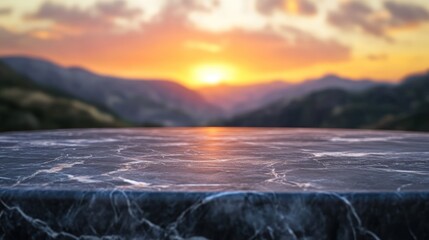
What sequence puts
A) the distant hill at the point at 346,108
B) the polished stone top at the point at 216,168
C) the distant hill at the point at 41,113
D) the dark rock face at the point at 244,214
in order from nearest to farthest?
1. the dark rock face at the point at 244,214
2. the polished stone top at the point at 216,168
3. the distant hill at the point at 41,113
4. the distant hill at the point at 346,108

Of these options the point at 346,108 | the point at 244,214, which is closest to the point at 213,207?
the point at 244,214

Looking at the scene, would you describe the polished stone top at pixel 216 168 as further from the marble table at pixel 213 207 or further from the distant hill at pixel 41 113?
the distant hill at pixel 41 113

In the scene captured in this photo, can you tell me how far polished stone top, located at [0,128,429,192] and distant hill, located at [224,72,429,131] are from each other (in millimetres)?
21292

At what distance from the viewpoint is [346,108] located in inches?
1046

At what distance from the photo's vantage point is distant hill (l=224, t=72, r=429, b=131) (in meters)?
25.0

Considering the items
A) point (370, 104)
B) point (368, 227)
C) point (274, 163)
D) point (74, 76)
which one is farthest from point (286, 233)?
point (74, 76)

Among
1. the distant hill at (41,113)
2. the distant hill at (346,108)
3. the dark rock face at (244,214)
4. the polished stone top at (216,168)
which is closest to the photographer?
the dark rock face at (244,214)

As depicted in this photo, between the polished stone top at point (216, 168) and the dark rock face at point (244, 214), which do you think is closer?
the dark rock face at point (244, 214)

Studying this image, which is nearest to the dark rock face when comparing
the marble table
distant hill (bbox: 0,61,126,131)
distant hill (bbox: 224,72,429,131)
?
the marble table

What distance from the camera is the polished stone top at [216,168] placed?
1422mm

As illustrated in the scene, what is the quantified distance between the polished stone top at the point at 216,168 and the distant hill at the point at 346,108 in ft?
69.9

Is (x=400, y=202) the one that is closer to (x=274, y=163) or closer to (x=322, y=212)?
(x=322, y=212)

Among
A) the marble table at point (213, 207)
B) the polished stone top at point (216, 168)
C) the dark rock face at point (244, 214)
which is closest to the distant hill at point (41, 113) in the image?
the polished stone top at point (216, 168)

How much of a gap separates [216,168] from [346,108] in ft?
85.3
